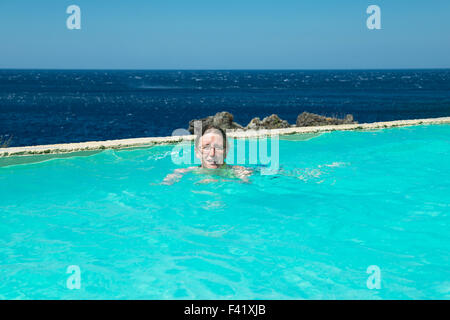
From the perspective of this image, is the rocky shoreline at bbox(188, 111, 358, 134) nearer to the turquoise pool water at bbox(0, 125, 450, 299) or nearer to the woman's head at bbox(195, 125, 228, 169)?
the turquoise pool water at bbox(0, 125, 450, 299)

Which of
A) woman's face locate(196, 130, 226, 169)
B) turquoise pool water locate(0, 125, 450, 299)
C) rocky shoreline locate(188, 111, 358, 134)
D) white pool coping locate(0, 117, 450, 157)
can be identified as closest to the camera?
turquoise pool water locate(0, 125, 450, 299)

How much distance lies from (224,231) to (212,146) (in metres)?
2.13

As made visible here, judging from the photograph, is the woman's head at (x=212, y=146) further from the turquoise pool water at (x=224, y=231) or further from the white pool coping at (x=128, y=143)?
the white pool coping at (x=128, y=143)

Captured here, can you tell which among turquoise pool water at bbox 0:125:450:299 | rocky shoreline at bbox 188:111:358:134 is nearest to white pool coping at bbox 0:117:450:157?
turquoise pool water at bbox 0:125:450:299

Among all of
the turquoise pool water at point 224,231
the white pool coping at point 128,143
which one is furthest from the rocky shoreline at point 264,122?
the turquoise pool water at point 224,231

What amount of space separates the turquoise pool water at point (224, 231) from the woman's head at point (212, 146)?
0.44m

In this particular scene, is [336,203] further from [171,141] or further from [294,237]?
[171,141]

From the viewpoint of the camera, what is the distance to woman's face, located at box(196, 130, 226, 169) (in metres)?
7.61

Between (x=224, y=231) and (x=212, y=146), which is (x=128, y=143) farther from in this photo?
(x=224, y=231)

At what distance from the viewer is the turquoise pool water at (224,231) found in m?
4.53

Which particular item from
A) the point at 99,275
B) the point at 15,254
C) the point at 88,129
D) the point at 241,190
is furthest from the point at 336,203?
the point at 88,129

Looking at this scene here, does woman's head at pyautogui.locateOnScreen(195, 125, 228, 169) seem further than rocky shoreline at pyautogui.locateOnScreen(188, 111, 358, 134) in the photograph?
No

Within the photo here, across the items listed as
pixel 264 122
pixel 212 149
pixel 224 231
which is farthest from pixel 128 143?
pixel 264 122

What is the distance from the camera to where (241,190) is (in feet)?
26.7
